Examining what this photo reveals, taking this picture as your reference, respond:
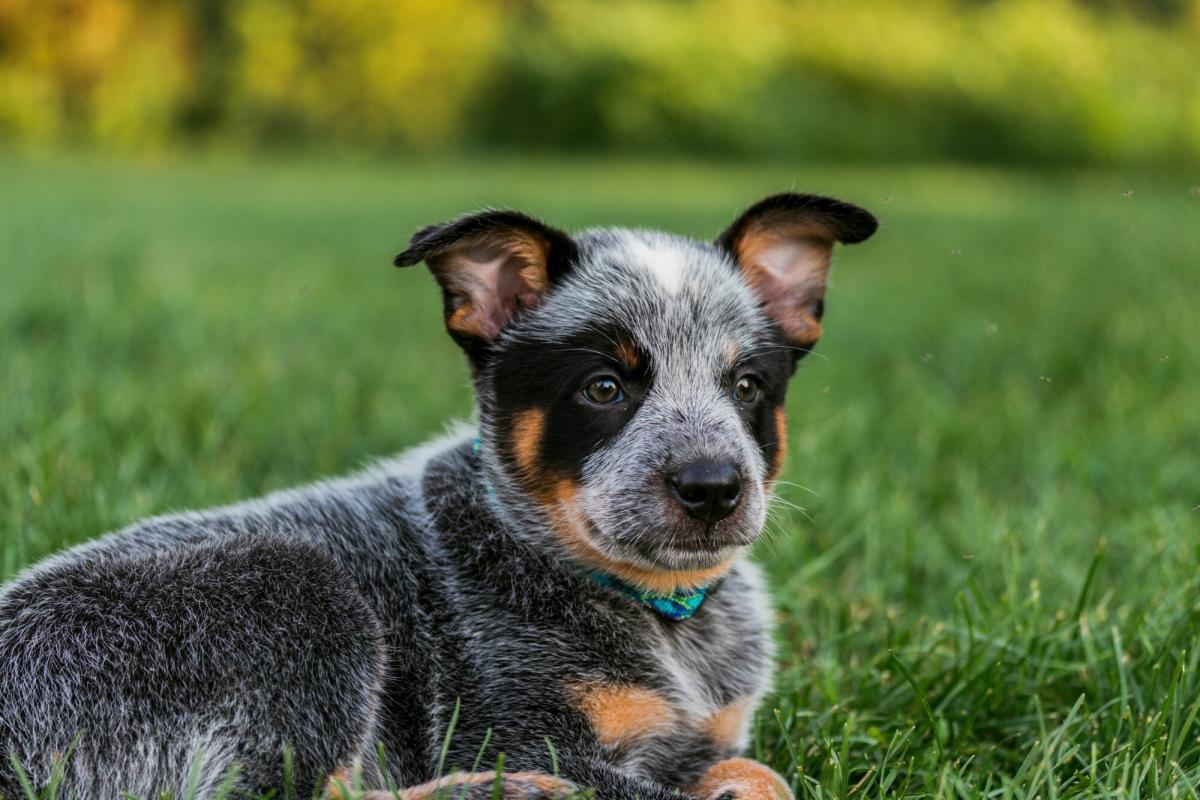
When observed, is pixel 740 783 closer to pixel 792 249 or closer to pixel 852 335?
pixel 792 249

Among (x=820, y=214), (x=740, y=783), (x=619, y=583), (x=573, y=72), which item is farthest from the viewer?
(x=573, y=72)

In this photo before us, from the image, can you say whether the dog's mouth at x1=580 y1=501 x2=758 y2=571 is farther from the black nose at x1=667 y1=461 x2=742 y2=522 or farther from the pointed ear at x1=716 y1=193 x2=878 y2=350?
the pointed ear at x1=716 y1=193 x2=878 y2=350

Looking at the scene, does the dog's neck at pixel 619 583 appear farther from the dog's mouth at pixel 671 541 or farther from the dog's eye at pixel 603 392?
the dog's eye at pixel 603 392

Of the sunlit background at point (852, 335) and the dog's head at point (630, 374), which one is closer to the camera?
the dog's head at point (630, 374)

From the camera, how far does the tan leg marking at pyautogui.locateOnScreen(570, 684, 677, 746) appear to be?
303 centimetres

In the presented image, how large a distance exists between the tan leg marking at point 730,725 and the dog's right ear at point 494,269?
1.17m

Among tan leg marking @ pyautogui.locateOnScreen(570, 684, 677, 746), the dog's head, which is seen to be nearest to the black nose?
the dog's head

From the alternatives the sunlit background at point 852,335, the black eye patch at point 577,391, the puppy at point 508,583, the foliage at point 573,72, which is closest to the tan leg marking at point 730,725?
the puppy at point 508,583

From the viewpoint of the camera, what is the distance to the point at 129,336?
674 cm

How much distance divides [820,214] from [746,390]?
1.84 ft

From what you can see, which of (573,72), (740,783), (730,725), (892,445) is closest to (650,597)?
(730,725)

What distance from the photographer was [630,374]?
3209mm

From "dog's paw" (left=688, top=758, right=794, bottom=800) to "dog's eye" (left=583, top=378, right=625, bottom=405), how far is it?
37.6 inches

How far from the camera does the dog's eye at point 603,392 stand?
10.4ft
